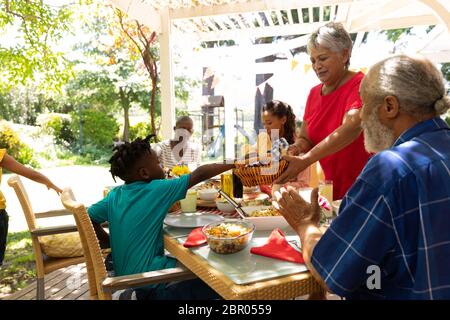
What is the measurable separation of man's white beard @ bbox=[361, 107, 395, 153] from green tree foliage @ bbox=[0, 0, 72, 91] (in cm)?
595

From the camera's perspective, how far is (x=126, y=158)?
7.00 ft

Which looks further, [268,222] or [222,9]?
[222,9]

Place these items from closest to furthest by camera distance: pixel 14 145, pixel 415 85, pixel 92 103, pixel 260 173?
pixel 415 85 < pixel 260 173 < pixel 14 145 < pixel 92 103

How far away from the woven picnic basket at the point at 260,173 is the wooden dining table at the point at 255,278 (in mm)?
559

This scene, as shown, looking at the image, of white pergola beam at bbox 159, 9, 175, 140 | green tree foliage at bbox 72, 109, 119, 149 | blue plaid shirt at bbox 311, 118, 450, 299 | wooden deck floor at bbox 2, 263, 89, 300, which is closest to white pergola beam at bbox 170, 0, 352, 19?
white pergola beam at bbox 159, 9, 175, 140

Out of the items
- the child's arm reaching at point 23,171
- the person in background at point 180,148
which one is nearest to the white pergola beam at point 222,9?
the person in background at point 180,148

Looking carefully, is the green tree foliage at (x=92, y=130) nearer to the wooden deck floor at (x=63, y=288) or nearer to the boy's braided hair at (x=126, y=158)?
the wooden deck floor at (x=63, y=288)

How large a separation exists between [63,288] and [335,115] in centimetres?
262

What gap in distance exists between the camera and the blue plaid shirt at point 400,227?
3.28 feet

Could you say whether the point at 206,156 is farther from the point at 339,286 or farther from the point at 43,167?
the point at 339,286

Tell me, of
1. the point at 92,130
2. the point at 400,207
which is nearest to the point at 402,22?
the point at 400,207

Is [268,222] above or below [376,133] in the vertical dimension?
below

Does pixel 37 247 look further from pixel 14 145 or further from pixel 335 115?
pixel 14 145
